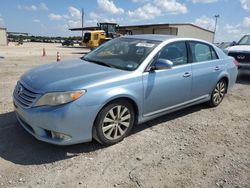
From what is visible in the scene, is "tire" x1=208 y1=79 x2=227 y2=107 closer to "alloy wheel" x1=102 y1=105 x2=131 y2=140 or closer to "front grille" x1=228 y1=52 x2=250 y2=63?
"alloy wheel" x1=102 y1=105 x2=131 y2=140

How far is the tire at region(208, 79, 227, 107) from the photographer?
5527mm

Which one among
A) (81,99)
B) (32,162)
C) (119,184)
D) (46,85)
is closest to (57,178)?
(32,162)

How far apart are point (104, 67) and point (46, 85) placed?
100 cm

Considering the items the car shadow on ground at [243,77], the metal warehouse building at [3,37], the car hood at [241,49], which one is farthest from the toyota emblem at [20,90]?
the metal warehouse building at [3,37]

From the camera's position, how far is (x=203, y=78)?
16.1 feet

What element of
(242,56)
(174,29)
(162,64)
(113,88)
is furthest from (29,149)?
(174,29)

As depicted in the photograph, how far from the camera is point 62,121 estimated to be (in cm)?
307

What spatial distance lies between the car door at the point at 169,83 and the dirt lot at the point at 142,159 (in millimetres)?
478

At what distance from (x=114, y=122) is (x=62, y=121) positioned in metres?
0.82

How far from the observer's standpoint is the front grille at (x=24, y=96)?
324cm

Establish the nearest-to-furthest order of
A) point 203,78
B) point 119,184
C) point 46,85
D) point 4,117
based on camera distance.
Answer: point 119,184 < point 46,85 < point 4,117 < point 203,78

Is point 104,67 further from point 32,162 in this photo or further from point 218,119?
point 218,119

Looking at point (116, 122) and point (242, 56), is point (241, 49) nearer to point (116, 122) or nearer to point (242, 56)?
point (242, 56)

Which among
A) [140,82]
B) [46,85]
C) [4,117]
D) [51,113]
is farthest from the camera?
[4,117]
